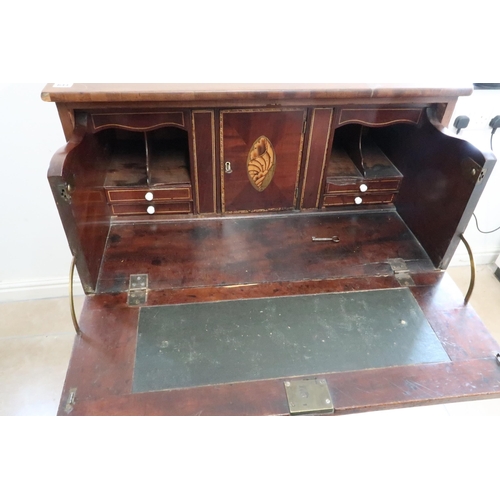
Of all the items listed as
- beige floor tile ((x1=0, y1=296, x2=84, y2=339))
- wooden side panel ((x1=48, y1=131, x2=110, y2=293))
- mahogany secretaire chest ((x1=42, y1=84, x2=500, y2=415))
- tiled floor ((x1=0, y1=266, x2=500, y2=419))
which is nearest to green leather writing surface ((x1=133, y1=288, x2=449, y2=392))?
mahogany secretaire chest ((x1=42, y1=84, x2=500, y2=415))

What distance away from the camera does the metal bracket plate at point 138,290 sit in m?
0.89

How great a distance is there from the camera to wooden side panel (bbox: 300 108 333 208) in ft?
3.17

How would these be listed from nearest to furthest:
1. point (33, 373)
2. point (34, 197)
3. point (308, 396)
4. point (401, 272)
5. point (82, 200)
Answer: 1. point (308, 396)
2. point (82, 200)
3. point (401, 272)
4. point (34, 197)
5. point (33, 373)

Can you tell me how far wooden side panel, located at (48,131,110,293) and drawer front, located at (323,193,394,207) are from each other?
600 mm

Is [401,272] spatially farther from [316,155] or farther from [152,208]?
[152,208]

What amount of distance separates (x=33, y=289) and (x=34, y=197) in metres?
0.49

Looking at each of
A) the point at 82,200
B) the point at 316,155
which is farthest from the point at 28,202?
the point at 316,155

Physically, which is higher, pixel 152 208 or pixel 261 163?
pixel 261 163

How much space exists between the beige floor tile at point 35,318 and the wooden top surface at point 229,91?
47.3 inches

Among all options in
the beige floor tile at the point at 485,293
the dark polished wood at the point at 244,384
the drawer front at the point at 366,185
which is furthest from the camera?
the beige floor tile at the point at 485,293

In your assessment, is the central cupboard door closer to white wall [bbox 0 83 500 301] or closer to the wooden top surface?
the wooden top surface

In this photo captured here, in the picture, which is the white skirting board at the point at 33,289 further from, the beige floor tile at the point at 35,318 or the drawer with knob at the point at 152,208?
the drawer with knob at the point at 152,208

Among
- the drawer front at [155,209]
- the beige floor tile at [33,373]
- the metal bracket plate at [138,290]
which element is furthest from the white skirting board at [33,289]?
the metal bracket plate at [138,290]

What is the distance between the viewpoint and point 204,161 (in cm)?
100
